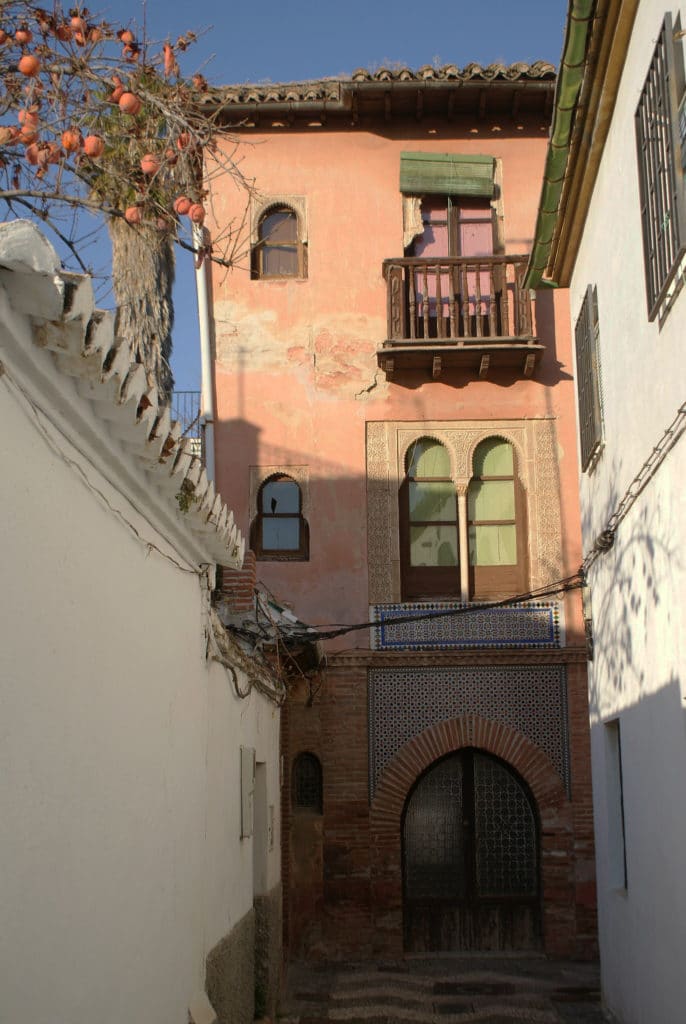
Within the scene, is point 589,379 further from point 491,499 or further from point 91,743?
point 91,743

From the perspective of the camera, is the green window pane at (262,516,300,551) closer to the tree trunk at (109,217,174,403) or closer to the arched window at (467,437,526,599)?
the arched window at (467,437,526,599)

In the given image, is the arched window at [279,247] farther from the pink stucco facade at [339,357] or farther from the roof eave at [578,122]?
the roof eave at [578,122]

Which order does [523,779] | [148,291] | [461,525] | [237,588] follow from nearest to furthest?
[237,588] → [523,779] → [461,525] → [148,291]

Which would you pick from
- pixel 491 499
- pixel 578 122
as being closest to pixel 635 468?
pixel 578 122

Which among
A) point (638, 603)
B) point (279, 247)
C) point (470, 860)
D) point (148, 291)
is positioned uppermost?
point (279, 247)

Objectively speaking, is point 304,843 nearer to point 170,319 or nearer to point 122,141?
point 170,319

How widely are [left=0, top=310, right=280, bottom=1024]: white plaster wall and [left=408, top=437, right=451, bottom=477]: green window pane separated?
6.58 m

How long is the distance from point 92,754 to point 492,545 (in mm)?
8814

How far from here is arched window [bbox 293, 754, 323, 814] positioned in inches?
462

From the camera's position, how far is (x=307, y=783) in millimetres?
11812

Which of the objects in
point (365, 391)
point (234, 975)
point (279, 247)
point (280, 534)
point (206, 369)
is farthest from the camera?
point (279, 247)

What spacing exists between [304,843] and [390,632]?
7.32 feet

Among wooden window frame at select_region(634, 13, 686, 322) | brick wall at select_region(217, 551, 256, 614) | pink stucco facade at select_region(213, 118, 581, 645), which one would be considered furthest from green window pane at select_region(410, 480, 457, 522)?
wooden window frame at select_region(634, 13, 686, 322)

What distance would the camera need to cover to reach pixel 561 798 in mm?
11508
